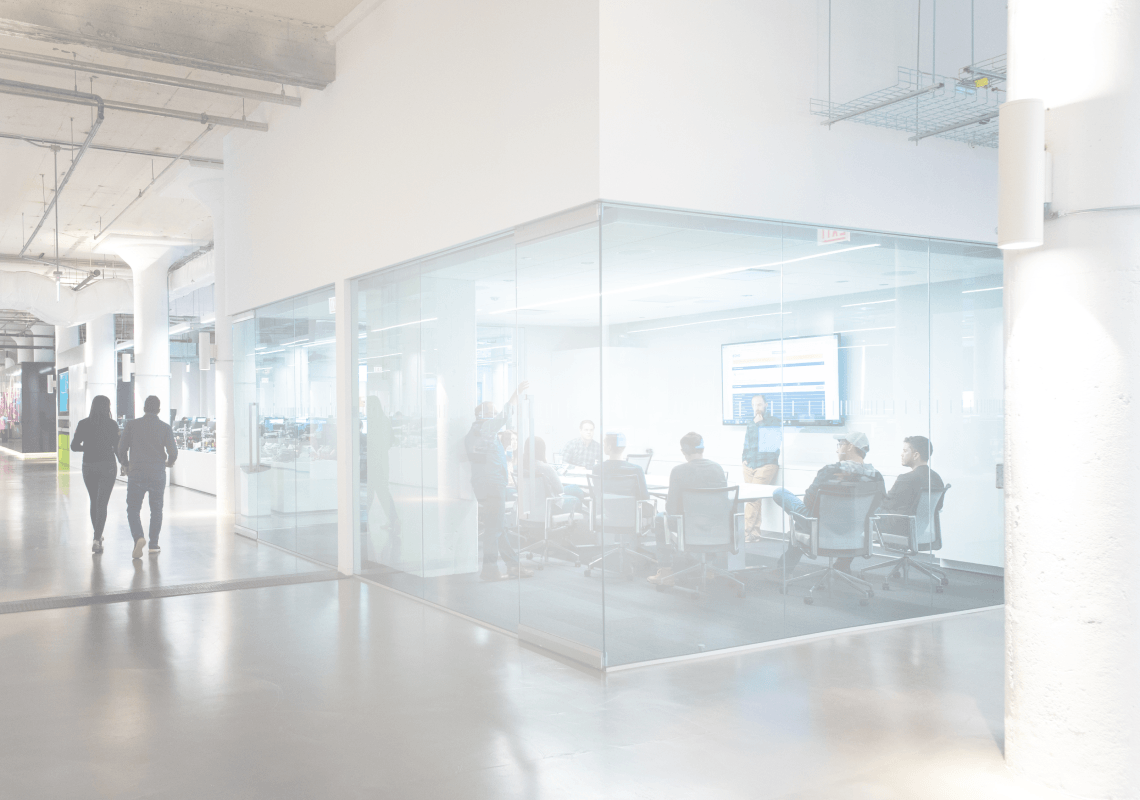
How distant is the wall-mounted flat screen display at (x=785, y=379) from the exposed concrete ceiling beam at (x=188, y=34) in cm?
517

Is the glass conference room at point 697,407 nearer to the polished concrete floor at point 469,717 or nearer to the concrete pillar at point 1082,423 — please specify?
the polished concrete floor at point 469,717

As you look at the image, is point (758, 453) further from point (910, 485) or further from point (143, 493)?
point (143, 493)

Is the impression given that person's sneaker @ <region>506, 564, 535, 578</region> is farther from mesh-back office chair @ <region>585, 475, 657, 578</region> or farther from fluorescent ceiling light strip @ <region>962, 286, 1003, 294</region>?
fluorescent ceiling light strip @ <region>962, 286, 1003, 294</region>

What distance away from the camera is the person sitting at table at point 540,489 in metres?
5.96

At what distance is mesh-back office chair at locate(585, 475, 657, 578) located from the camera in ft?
18.5

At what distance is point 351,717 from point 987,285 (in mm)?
5557

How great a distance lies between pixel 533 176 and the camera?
231 inches

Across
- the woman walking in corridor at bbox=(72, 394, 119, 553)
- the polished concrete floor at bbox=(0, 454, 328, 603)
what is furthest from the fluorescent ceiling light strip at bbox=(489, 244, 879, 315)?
the woman walking in corridor at bbox=(72, 394, 119, 553)

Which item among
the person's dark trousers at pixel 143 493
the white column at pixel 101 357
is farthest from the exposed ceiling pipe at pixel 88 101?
the white column at pixel 101 357

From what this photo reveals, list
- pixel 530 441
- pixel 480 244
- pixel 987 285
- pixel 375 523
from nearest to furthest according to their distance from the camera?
pixel 530 441 → pixel 480 244 → pixel 987 285 → pixel 375 523

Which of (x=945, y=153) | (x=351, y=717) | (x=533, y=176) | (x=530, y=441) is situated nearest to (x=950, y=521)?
(x=945, y=153)

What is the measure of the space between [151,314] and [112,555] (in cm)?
1106

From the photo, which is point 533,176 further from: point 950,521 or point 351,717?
point 950,521

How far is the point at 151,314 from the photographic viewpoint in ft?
64.9
